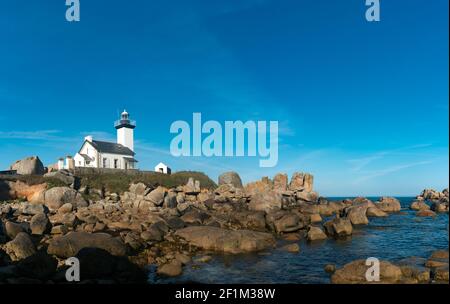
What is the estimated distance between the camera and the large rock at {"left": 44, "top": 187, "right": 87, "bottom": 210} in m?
39.0

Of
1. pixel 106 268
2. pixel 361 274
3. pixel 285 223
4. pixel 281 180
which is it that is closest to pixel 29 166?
pixel 285 223

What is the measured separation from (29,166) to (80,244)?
35122mm

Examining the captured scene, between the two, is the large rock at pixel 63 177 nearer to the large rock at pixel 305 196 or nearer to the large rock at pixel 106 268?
the large rock at pixel 106 268

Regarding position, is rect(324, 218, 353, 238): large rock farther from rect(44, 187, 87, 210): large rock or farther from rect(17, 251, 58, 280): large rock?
rect(44, 187, 87, 210): large rock

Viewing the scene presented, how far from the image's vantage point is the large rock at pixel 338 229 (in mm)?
29500

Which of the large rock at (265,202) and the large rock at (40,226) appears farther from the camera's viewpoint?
the large rock at (265,202)

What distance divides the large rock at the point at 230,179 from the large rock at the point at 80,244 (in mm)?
49537

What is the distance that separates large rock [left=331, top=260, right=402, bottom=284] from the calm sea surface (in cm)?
79

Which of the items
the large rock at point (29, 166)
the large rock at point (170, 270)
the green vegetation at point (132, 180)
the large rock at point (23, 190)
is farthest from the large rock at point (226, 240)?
the large rock at point (29, 166)

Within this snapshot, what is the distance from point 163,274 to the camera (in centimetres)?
1783

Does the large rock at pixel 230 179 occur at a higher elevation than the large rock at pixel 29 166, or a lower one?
lower

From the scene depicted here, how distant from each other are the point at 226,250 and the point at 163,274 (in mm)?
6419

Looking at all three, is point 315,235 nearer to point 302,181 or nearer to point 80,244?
point 80,244
